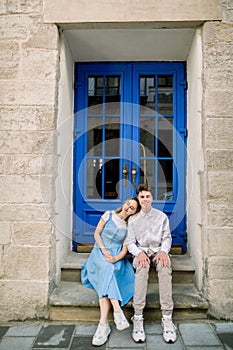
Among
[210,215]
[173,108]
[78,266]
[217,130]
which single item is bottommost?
[78,266]

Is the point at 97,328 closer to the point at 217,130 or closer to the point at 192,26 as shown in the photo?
the point at 217,130

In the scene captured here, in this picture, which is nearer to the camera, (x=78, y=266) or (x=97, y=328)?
(x=97, y=328)

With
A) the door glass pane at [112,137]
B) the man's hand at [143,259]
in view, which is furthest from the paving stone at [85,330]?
the door glass pane at [112,137]

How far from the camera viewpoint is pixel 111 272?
254 centimetres

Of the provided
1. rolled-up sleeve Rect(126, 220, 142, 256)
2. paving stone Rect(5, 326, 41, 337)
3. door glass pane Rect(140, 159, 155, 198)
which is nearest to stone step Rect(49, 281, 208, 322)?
paving stone Rect(5, 326, 41, 337)

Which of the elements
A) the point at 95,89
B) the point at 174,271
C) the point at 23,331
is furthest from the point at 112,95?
the point at 23,331

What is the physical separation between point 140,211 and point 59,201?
2.85 feet

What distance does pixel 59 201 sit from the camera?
305 centimetres

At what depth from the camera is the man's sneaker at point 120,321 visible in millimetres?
2406

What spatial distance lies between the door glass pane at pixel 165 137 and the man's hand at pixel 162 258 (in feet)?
4.58

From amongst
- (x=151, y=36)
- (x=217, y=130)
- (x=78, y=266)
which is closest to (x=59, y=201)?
(x=78, y=266)

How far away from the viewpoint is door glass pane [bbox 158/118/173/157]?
141 inches

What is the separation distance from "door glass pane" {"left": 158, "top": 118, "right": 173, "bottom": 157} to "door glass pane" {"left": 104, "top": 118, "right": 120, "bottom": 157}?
1.69 feet

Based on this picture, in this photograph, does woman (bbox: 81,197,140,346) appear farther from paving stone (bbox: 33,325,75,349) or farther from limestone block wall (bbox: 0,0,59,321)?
limestone block wall (bbox: 0,0,59,321)
